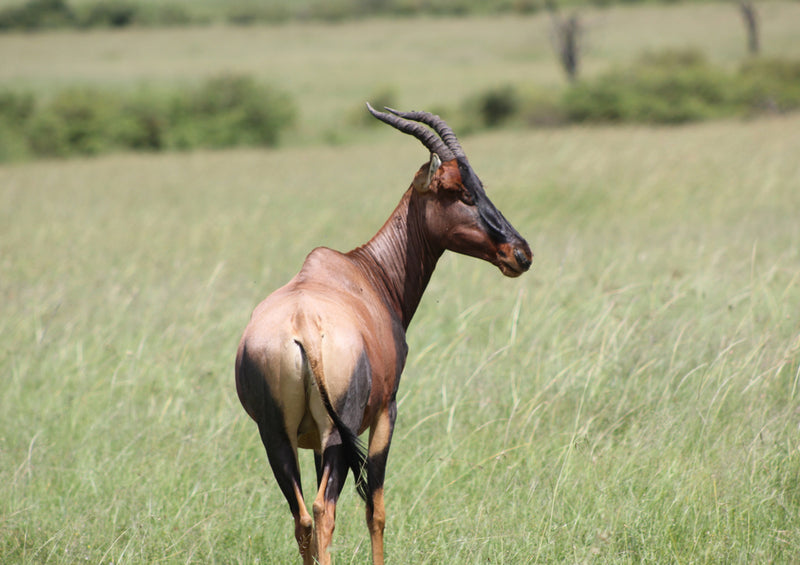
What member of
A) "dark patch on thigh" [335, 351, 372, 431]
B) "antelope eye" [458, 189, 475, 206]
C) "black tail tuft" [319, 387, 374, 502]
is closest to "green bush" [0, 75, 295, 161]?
"antelope eye" [458, 189, 475, 206]

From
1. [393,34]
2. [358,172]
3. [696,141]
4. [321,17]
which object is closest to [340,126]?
[358,172]

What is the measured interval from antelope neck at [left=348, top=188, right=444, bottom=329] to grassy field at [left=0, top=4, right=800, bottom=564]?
1094 millimetres

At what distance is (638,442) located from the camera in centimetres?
447

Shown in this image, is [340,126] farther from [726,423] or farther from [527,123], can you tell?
[726,423]

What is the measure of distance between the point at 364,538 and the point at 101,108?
28135mm

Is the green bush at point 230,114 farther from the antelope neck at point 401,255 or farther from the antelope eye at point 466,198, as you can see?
the antelope eye at point 466,198

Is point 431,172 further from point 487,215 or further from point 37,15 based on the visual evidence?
point 37,15

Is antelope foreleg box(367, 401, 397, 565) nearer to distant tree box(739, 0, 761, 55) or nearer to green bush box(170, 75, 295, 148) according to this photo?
green bush box(170, 75, 295, 148)

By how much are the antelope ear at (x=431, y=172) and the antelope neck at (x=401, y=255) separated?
0.11 metres

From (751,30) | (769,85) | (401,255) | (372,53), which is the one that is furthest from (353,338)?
(372,53)

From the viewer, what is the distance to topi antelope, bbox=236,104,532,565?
2908mm

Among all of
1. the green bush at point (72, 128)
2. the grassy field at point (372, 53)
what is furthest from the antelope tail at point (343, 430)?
the grassy field at point (372, 53)

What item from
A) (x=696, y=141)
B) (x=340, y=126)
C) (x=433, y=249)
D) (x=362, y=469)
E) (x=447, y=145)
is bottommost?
(x=340, y=126)

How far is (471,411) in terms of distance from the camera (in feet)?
16.9
